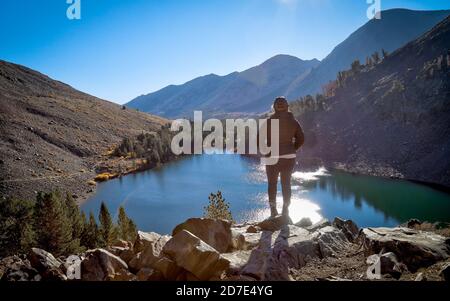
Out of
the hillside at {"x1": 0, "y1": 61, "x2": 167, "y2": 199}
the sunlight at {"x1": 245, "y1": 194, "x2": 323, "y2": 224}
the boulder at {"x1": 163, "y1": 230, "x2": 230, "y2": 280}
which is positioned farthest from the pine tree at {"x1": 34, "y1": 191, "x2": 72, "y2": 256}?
the hillside at {"x1": 0, "y1": 61, "x2": 167, "y2": 199}

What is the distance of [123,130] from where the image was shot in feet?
629

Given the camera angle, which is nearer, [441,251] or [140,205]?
[441,251]

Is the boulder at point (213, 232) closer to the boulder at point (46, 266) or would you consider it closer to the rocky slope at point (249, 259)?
the rocky slope at point (249, 259)

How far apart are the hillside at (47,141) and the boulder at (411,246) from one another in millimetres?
97150

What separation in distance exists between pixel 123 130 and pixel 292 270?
193 m

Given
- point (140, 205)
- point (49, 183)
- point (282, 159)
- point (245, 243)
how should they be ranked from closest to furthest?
point (245, 243) → point (282, 159) → point (140, 205) → point (49, 183)

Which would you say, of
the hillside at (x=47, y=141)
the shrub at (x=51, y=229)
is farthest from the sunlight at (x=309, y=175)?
the hillside at (x=47, y=141)

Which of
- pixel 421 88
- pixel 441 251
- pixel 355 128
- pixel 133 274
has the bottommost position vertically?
pixel 133 274

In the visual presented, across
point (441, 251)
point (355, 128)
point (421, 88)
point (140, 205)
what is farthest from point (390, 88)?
point (441, 251)

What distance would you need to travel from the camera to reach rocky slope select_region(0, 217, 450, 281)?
32.0 ft

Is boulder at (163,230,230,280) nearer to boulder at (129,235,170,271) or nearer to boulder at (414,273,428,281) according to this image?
boulder at (129,235,170,271)

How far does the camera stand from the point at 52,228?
3947 centimetres

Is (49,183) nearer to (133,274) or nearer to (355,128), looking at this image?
(133,274)
